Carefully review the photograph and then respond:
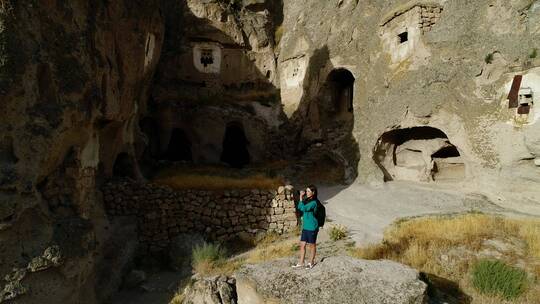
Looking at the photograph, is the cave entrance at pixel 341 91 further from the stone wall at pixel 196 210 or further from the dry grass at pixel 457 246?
the dry grass at pixel 457 246

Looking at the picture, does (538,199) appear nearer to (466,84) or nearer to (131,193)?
(466,84)

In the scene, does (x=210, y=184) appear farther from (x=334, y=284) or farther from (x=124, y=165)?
(x=334, y=284)

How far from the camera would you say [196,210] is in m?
9.90

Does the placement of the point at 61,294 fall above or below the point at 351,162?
below

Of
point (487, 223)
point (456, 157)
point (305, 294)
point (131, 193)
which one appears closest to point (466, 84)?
point (456, 157)

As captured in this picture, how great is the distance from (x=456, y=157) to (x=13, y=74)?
13901 mm

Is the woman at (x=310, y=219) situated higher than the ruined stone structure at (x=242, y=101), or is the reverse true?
the ruined stone structure at (x=242, y=101)

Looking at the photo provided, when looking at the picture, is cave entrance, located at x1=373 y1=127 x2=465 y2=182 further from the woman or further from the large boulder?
the large boulder

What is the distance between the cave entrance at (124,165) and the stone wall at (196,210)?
176 centimetres

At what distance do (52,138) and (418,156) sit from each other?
1265cm

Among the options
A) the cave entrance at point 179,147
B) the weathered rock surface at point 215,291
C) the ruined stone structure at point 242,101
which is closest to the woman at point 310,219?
the weathered rock surface at point 215,291

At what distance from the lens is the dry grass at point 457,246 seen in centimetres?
641

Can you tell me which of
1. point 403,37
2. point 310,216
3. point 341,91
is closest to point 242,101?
point 341,91

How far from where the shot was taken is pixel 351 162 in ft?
48.2
